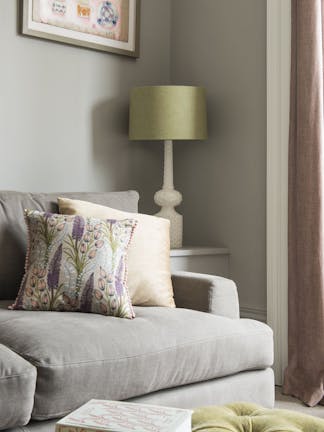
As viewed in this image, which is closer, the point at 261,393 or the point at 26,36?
the point at 261,393

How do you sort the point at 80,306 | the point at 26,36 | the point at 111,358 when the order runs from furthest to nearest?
the point at 26,36 < the point at 80,306 < the point at 111,358

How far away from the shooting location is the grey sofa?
1793 millimetres

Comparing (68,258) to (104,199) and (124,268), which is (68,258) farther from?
(104,199)

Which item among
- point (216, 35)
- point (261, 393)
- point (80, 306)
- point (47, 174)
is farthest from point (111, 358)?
point (216, 35)

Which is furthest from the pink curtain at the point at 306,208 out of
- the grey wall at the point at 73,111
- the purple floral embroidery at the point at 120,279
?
the purple floral embroidery at the point at 120,279

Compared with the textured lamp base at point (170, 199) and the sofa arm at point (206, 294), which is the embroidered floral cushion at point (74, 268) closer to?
the sofa arm at point (206, 294)

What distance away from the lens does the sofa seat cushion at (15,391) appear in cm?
169

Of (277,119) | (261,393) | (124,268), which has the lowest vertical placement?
(261,393)

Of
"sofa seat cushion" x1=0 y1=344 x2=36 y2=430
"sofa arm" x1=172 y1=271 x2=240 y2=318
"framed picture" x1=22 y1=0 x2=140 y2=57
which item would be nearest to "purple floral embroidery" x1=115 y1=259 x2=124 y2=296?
"sofa arm" x1=172 y1=271 x2=240 y2=318

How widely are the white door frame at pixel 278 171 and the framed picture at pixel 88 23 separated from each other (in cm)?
77

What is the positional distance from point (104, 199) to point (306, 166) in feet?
3.07

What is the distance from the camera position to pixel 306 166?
3.05 m

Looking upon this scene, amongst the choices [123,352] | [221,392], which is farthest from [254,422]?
[221,392]

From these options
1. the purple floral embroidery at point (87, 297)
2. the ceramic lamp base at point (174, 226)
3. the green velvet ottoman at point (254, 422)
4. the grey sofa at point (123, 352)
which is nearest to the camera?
the green velvet ottoman at point (254, 422)
